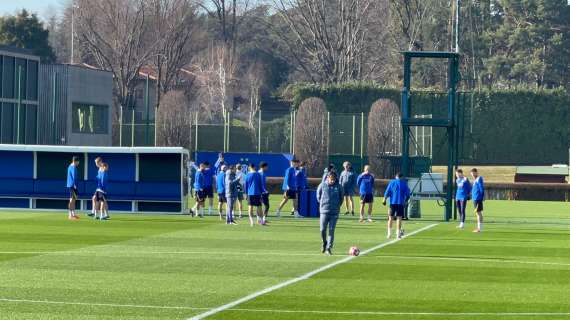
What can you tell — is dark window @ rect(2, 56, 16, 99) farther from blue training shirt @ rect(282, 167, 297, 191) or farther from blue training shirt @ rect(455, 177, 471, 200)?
blue training shirt @ rect(455, 177, 471, 200)

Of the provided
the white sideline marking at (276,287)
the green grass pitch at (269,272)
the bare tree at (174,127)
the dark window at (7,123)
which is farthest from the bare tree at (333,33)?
the white sideline marking at (276,287)

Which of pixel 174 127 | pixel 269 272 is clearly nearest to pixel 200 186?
pixel 269 272

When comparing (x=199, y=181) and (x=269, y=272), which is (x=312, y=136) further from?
(x=269, y=272)

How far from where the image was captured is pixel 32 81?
69.4 metres

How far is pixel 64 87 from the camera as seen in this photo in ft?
235

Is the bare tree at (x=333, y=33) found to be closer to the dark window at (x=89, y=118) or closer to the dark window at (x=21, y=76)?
the dark window at (x=89, y=118)

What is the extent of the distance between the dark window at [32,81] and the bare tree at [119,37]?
2227cm

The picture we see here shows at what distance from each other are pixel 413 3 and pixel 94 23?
24368 mm

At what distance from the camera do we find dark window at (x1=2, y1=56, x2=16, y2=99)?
66500 mm

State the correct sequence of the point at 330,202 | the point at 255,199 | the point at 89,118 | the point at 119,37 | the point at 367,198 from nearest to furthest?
the point at 330,202 < the point at 255,199 < the point at 367,198 < the point at 89,118 < the point at 119,37

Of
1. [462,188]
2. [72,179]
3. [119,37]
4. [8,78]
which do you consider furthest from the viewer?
[119,37]

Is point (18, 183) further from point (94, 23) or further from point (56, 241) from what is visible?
point (94, 23)

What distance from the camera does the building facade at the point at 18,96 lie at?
2616 inches

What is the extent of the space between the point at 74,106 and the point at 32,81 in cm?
407
